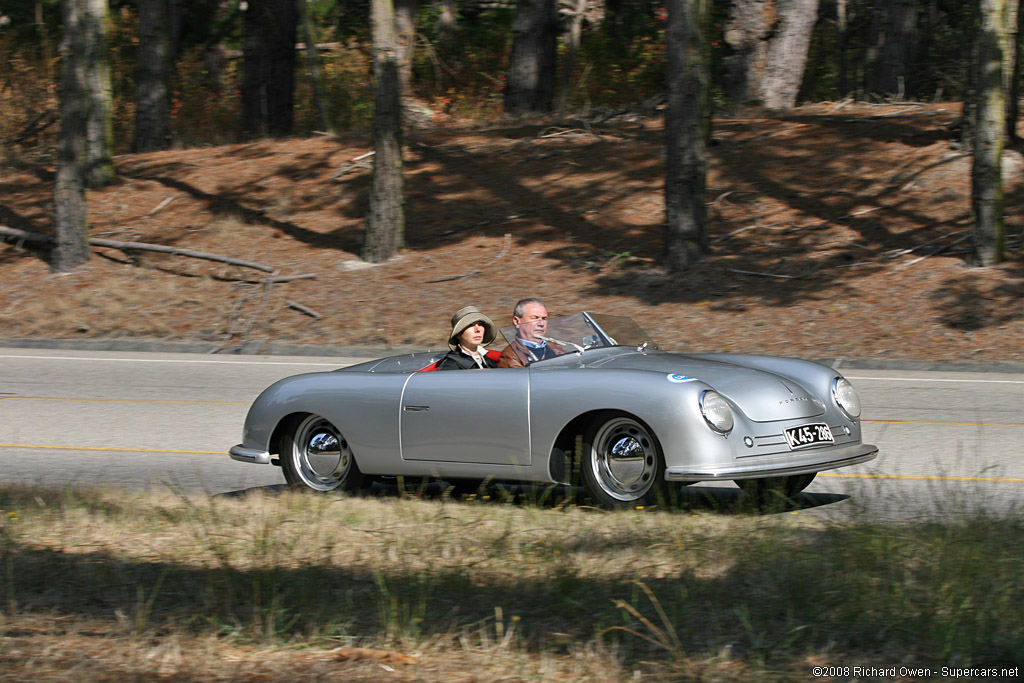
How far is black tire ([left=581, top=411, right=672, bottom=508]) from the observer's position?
633 centimetres

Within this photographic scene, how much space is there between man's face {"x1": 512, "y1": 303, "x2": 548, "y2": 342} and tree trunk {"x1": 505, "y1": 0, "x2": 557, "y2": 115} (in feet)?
64.2

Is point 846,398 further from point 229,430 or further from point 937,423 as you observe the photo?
point 229,430

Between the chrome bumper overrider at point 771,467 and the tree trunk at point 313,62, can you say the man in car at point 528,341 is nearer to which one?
the chrome bumper overrider at point 771,467

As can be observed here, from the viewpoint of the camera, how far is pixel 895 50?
1005 inches

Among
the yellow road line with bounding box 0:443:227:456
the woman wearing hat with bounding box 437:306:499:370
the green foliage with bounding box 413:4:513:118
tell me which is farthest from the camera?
the green foliage with bounding box 413:4:513:118

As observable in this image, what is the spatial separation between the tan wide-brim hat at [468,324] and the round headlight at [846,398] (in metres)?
2.20

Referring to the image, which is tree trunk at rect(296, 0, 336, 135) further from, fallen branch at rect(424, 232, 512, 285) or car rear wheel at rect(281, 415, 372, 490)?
car rear wheel at rect(281, 415, 372, 490)

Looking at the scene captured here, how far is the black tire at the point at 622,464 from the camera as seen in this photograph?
6332mm

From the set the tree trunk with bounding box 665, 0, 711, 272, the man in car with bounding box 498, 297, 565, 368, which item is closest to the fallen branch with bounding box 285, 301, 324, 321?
the tree trunk with bounding box 665, 0, 711, 272

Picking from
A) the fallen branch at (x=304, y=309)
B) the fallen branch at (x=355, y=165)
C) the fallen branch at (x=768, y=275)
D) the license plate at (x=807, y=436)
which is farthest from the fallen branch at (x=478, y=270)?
the license plate at (x=807, y=436)

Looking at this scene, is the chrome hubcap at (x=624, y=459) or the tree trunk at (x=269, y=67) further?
the tree trunk at (x=269, y=67)

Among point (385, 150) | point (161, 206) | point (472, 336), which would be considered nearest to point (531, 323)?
point (472, 336)

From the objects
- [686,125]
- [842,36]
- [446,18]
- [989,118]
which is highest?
[446,18]

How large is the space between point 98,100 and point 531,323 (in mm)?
19628
